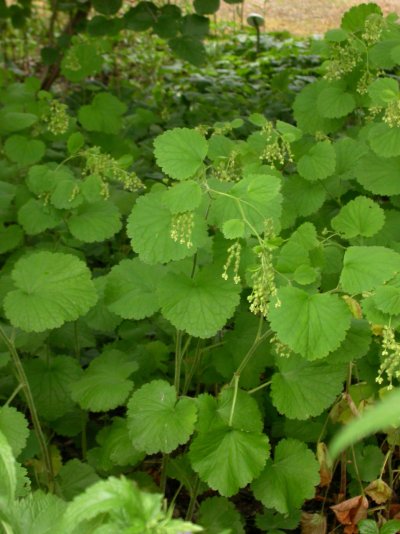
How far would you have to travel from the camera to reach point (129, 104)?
494 centimetres


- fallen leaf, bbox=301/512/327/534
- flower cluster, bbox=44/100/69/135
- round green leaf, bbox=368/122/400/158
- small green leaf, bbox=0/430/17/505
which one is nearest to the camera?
small green leaf, bbox=0/430/17/505

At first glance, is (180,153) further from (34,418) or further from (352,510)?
(352,510)

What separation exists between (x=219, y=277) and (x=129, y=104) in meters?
3.42

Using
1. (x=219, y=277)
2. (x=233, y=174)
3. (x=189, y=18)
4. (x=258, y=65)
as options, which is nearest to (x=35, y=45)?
(x=258, y=65)

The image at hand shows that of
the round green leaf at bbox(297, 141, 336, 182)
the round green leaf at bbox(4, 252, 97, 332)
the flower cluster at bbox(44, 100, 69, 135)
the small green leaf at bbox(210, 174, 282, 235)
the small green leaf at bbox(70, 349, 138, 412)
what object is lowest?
the small green leaf at bbox(70, 349, 138, 412)

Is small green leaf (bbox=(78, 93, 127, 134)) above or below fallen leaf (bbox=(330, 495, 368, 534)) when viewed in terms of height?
above

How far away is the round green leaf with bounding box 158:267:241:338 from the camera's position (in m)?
1.66

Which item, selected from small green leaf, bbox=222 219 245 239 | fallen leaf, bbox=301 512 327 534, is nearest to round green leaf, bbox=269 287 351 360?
small green leaf, bbox=222 219 245 239

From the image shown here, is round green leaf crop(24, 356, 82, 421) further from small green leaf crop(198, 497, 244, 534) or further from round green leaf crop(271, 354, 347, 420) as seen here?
round green leaf crop(271, 354, 347, 420)

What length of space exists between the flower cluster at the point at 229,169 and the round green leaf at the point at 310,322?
1.78 ft

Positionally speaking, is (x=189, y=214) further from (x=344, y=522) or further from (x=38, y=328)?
(x=344, y=522)

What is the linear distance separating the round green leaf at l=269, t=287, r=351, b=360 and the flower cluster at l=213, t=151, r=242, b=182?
54 cm

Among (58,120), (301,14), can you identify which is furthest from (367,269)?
(301,14)

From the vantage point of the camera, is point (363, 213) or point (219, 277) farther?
point (363, 213)
